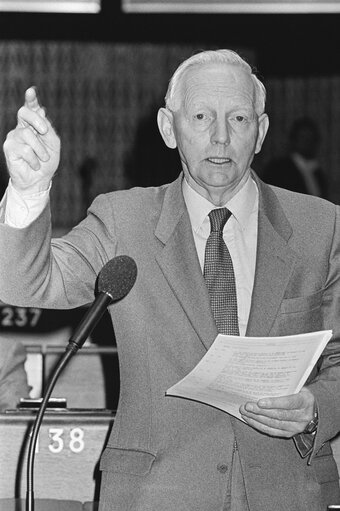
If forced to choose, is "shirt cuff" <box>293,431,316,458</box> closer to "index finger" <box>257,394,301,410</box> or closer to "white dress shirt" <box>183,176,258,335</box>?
"index finger" <box>257,394,301,410</box>

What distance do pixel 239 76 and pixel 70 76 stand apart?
6169 mm

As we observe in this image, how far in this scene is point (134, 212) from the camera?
206 cm

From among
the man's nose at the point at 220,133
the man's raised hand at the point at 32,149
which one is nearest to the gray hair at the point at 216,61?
the man's nose at the point at 220,133

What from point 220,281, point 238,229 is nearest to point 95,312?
point 220,281

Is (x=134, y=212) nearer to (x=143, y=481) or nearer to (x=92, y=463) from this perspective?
(x=143, y=481)

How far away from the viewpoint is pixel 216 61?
2.12 m

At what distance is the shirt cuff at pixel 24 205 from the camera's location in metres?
1.75

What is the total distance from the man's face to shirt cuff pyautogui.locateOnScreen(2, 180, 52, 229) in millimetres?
421

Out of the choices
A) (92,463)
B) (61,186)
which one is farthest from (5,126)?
(92,463)

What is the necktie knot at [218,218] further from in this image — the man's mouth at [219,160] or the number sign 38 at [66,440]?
the number sign 38 at [66,440]

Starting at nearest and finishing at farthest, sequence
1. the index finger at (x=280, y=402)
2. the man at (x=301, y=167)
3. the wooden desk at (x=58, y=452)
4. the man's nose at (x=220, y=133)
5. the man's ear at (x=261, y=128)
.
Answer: the index finger at (x=280, y=402), the man's nose at (x=220, y=133), the man's ear at (x=261, y=128), the wooden desk at (x=58, y=452), the man at (x=301, y=167)

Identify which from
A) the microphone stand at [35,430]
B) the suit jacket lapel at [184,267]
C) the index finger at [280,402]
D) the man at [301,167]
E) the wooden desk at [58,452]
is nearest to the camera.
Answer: the microphone stand at [35,430]

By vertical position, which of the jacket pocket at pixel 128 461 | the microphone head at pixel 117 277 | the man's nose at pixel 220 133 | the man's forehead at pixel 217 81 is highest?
the man's forehead at pixel 217 81

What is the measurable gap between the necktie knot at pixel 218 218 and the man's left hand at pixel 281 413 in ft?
1.23
